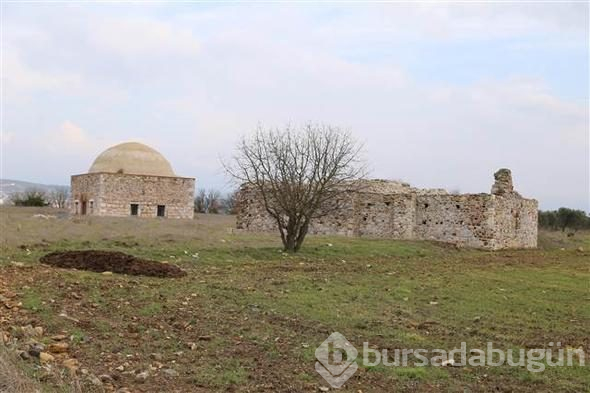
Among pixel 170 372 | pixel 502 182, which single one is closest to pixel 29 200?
pixel 502 182

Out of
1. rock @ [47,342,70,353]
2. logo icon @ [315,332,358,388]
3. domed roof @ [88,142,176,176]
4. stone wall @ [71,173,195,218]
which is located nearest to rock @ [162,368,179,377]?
rock @ [47,342,70,353]

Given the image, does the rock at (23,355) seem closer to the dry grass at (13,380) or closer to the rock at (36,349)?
the rock at (36,349)

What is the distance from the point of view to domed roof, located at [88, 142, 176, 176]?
136 ft

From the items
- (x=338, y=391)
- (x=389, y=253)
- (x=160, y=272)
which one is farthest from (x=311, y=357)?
(x=389, y=253)

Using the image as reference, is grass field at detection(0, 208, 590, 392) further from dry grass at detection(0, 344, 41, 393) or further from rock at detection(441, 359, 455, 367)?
dry grass at detection(0, 344, 41, 393)

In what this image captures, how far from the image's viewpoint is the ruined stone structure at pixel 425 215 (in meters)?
29.5

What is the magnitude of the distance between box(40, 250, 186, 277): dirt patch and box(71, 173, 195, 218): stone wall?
24059mm

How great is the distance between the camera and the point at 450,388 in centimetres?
667

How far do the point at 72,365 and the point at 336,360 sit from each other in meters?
2.81

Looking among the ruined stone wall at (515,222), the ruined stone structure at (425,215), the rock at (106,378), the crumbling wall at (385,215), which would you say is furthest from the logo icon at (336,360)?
the ruined stone wall at (515,222)

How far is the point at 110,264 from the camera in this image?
14539 mm

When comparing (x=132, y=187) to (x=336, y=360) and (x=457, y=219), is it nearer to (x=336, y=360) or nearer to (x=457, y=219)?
(x=457, y=219)

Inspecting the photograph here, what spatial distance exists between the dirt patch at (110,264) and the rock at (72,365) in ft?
22.1

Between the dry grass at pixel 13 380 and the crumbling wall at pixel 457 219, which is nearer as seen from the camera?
the dry grass at pixel 13 380
